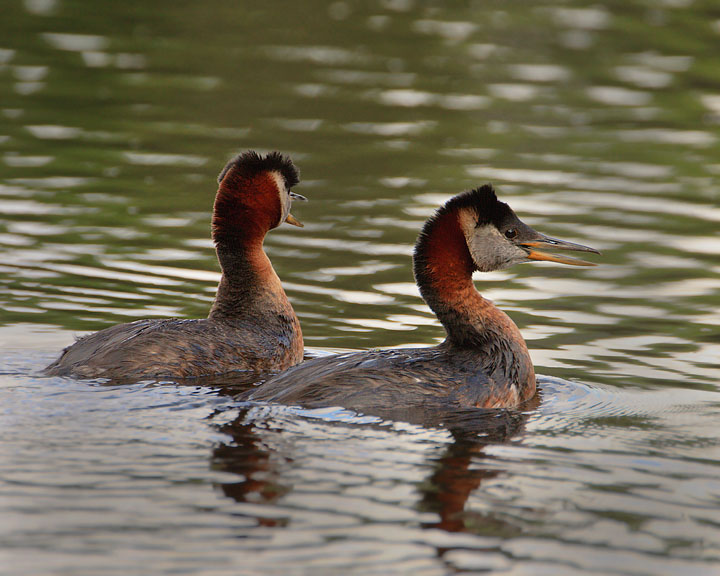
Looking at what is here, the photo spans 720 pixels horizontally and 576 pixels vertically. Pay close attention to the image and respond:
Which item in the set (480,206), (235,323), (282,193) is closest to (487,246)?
(480,206)

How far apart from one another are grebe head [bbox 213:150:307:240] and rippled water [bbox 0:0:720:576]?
3.94 feet

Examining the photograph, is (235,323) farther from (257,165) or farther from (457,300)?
(457,300)

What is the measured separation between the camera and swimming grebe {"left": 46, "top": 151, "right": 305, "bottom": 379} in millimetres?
9289

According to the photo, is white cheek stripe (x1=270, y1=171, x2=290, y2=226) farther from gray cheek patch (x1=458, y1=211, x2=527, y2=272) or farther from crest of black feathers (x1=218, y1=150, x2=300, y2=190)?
gray cheek patch (x1=458, y1=211, x2=527, y2=272)

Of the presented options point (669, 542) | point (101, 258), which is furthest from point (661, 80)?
point (669, 542)

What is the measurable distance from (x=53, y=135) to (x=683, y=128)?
9.47 meters

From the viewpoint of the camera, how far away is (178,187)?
16250mm

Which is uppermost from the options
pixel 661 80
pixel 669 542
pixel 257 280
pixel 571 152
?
pixel 661 80

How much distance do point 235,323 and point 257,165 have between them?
131 cm

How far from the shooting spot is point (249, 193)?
33.9 ft

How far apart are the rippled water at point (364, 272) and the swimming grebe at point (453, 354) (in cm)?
26

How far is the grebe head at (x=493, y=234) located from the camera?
9141 mm

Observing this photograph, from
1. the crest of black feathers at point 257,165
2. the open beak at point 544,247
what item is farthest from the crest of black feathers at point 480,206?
the crest of black feathers at point 257,165

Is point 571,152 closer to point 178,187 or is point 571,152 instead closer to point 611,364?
point 178,187
